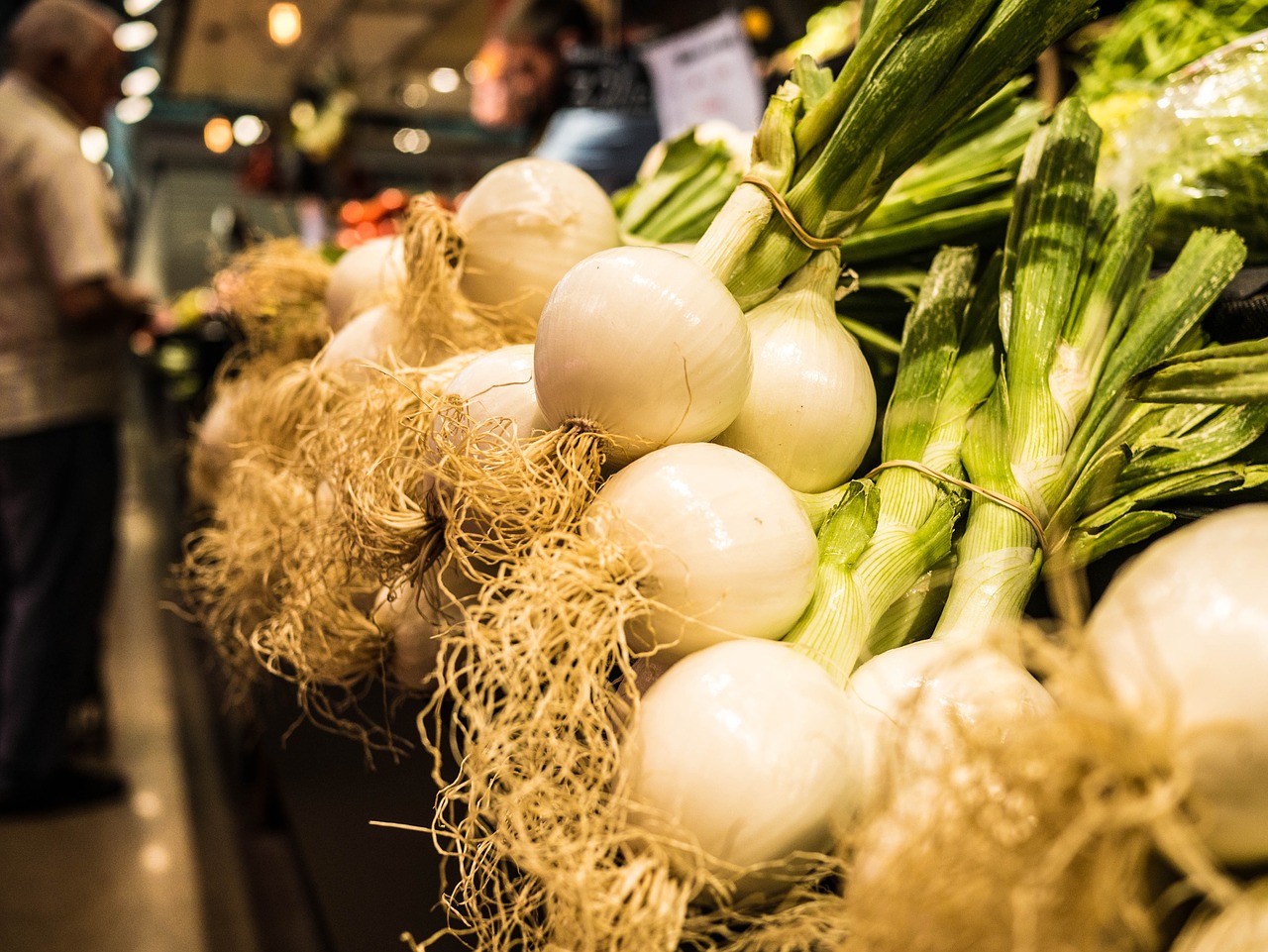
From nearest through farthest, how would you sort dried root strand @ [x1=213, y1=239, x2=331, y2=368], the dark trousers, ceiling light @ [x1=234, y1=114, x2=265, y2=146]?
dried root strand @ [x1=213, y1=239, x2=331, y2=368], the dark trousers, ceiling light @ [x1=234, y1=114, x2=265, y2=146]

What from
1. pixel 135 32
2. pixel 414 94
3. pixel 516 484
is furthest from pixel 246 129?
pixel 516 484

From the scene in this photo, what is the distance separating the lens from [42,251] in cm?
238

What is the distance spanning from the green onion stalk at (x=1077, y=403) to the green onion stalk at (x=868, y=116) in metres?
0.13

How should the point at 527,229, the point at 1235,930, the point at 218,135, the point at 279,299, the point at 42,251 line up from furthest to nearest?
the point at 218,135
the point at 42,251
the point at 279,299
the point at 527,229
the point at 1235,930

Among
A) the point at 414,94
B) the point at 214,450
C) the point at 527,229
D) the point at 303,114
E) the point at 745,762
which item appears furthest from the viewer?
the point at 414,94

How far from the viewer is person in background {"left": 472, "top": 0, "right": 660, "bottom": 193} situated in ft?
8.44

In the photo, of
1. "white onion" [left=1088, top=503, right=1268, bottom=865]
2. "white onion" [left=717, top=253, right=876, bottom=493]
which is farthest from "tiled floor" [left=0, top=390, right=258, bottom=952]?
"white onion" [left=1088, top=503, right=1268, bottom=865]

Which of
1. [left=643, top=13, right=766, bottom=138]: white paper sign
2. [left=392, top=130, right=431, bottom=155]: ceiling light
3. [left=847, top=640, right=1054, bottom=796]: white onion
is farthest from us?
[left=392, top=130, right=431, bottom=155]: ceiling light

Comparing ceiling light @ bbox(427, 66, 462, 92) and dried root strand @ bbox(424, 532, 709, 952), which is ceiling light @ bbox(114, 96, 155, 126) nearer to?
ceiling light @ bbox(427, 66, 462, 92)

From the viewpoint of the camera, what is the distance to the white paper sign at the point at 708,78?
2125 millimetres

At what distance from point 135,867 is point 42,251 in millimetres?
1524

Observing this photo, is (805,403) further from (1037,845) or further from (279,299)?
(279,299)

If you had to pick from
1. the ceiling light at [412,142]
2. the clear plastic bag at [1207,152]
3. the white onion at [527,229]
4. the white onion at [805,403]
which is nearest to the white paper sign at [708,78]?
the clear plastic bag at [1207,152]

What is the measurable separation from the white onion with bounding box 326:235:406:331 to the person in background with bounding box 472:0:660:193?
129cm
